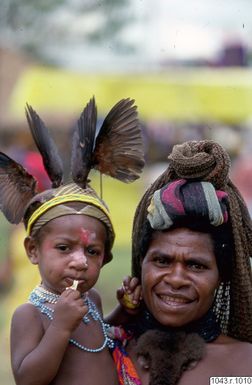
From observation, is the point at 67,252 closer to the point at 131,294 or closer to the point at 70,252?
the point at 70,252

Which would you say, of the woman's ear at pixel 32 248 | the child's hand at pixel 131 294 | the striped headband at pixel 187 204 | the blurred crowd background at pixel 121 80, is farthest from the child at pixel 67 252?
the blurred crowd background at pixel 121 80

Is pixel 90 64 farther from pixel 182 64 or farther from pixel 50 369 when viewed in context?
pixel 50 369

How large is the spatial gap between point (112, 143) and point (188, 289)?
27.1 inches

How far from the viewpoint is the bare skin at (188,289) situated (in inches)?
140

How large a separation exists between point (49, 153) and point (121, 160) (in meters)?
0.30

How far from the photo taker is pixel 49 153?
12.4 ft

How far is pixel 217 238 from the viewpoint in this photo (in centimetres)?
361

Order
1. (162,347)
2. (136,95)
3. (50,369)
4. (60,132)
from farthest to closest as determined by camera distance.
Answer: (60,132) < (136,95) < (162,347) < (50,369)

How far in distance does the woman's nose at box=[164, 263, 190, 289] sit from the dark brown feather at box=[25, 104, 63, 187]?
0.59 m

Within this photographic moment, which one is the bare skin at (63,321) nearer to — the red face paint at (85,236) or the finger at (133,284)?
the red face paint at (85,236)

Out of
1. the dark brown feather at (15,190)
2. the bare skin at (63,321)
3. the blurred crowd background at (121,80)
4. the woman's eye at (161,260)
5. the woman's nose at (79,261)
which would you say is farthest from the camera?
the blurred crowd background at (121,80)

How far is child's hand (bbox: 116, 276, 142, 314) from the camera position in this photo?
3760 mm

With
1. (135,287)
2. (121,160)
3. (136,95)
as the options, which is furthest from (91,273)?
(136,95)

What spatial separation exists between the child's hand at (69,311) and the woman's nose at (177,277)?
345 mm
